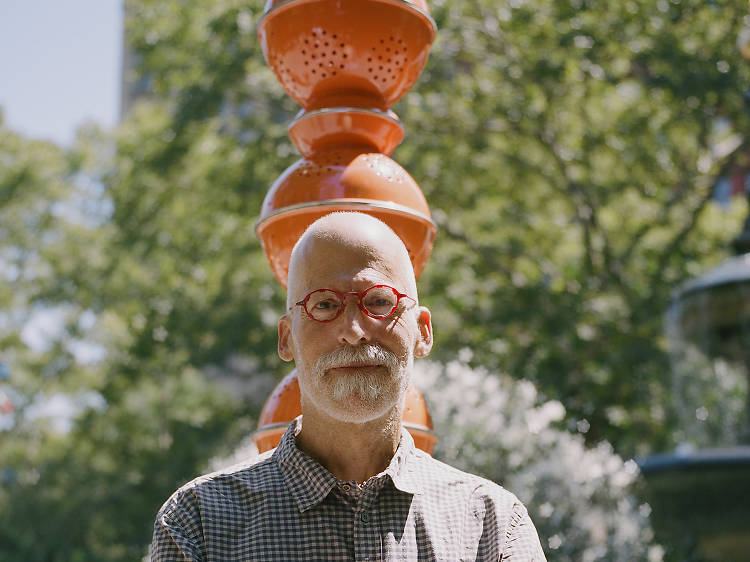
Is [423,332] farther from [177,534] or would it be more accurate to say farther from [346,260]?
[177,534]

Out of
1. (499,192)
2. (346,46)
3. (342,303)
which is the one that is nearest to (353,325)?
(342,303)

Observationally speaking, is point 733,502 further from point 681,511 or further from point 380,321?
point 380,321

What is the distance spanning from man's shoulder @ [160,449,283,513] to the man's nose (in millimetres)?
326

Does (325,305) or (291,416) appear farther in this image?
(291,416)

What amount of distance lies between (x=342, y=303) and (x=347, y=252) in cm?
12

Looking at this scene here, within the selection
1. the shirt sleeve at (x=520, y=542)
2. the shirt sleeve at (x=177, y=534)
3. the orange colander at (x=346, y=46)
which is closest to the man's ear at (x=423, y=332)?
the shirt sleeve at (x=520, y=542)

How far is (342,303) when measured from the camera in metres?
2.24

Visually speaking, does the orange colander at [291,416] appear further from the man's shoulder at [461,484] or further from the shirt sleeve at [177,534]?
the shirt sleeve at [177,534]

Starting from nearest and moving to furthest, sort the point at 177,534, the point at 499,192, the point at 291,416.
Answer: the point at 177,534 → the point at 291,416 → the point at 499,192

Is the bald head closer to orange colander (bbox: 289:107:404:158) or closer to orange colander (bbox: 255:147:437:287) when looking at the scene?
orange colander (bbox: 255:147:437:287)

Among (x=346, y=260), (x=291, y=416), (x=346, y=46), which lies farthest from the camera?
(x=346, y=46)

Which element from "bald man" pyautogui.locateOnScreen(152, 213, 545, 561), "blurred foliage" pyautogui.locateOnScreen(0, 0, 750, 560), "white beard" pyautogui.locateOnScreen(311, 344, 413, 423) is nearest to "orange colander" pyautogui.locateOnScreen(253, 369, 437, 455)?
"bald man" pyautogui.locateOnScreen(152, 213, 545, 561)

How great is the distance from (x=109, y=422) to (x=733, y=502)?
56.7 feet

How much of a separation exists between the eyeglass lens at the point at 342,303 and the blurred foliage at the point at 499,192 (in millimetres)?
10374
